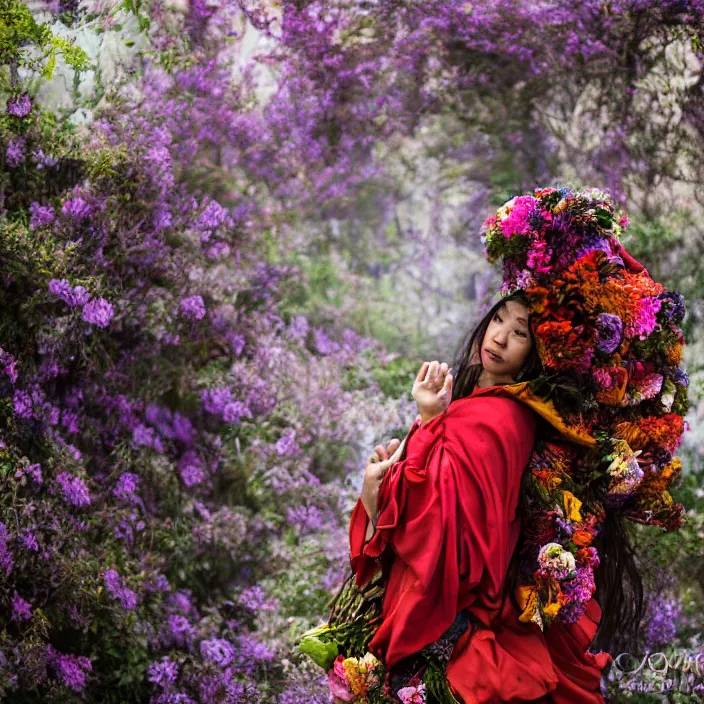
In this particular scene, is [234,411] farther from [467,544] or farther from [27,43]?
[467,544]

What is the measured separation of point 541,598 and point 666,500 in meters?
0.60

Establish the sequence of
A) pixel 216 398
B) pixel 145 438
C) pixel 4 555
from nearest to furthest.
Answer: pixel 4 555 < pixel 145 438 < pixel 216 398

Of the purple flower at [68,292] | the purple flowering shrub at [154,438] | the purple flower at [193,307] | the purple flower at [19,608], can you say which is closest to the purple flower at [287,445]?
the purple flowering shrub at [154,438]

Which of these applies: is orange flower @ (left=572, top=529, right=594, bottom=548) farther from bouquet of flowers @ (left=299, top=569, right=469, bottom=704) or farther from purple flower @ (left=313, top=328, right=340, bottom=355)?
purple flower @ (left=313, top=328, right=340, bottom=355)

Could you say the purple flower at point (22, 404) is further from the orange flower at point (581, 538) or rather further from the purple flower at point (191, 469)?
the orange flower at point (581, 538)

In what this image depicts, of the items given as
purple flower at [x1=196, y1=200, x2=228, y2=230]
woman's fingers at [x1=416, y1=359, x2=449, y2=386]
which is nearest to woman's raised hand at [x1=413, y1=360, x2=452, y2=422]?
woman's fingers at [x1=416, y1=359, x2=449, y2=386]

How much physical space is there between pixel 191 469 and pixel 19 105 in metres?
1.90

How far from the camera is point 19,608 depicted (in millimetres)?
3438

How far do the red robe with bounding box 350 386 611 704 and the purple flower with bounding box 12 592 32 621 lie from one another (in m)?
1.55

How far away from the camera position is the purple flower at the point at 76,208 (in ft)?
12.8

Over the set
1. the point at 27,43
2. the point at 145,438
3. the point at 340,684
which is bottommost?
the point at 340,684

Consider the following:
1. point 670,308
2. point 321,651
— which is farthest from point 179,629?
point 670,308

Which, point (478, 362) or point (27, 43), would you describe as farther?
point (27, 43)

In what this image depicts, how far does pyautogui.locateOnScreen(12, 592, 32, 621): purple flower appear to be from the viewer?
3433mm
